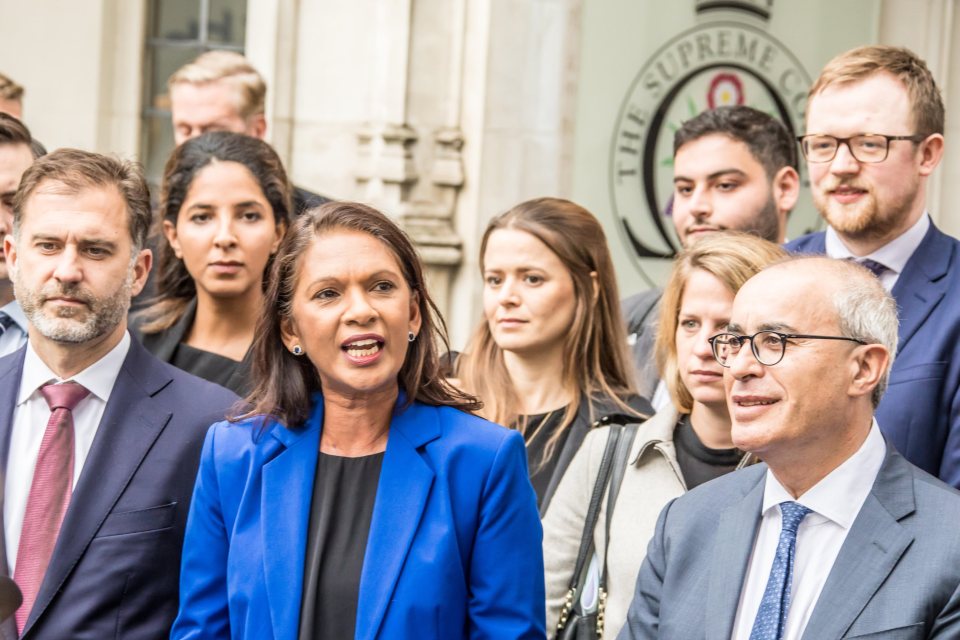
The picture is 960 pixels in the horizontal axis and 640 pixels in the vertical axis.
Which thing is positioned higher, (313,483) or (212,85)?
(212,85)

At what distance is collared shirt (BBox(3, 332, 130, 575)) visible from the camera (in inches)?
166

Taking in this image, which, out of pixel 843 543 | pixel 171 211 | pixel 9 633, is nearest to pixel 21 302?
pixel 9 633

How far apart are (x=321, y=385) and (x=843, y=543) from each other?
53.1 inches

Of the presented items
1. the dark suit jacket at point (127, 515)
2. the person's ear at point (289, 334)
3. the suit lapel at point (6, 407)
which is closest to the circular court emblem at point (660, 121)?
the dark suit jacket at point (127, 515)

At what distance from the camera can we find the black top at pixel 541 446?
5000 mm

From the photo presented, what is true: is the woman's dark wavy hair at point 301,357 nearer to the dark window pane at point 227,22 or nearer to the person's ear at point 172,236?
the person's ear at point 172,236

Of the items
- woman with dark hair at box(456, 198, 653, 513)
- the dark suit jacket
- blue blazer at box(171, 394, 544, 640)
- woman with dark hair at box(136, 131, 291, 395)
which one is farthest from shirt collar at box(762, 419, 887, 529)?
woman with dark hair at box(136, 131, 291, 395)

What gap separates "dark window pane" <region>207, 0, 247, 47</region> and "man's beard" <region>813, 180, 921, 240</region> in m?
5.99

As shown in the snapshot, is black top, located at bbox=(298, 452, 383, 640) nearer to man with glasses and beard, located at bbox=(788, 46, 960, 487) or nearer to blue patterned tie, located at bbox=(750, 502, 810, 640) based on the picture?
blue patterned tie, located at bbox=(750, 502, 810, 640)

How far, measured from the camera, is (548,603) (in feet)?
14.8

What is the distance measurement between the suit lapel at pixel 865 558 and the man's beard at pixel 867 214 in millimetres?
1194

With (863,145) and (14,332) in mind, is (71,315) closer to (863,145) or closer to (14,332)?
(14,332)

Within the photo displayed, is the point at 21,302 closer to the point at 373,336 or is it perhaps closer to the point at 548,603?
the point at 373,336

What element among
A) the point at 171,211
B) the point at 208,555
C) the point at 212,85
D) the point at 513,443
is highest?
the point at 212,85
